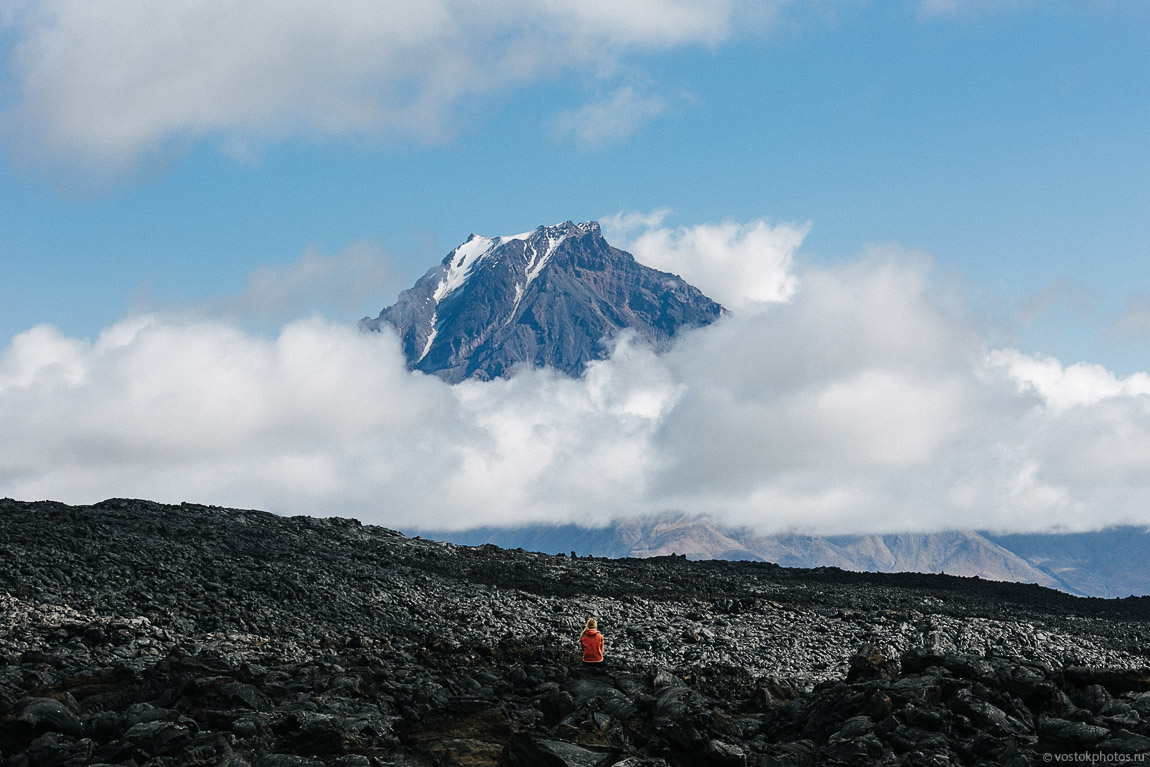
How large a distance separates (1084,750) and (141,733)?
2206cm

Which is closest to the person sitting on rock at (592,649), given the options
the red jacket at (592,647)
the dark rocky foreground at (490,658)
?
the red jacket at (592,647)

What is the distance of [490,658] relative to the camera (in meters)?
36.8

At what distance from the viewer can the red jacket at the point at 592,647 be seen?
34.0m

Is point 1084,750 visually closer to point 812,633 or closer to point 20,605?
point 812,633

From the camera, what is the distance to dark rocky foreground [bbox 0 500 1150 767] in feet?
80.4

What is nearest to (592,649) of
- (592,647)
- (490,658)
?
(592,647)

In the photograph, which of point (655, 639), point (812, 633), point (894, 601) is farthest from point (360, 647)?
point (894, 601)

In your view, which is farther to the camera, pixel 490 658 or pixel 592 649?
pixel 490 658

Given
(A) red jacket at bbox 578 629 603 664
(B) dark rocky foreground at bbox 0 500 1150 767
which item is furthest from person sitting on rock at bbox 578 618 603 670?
(B) dark rocky foreground at bbox 0 500 1150 767

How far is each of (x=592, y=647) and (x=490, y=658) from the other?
15.6 ft

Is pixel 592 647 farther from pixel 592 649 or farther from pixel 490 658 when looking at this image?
pixel 490 658

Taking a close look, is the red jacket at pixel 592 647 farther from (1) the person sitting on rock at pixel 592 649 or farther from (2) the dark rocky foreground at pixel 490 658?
(2) the dark rocky foreground at pixel 490 658

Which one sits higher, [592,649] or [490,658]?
[592,649]

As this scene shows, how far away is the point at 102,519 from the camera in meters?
53.7
